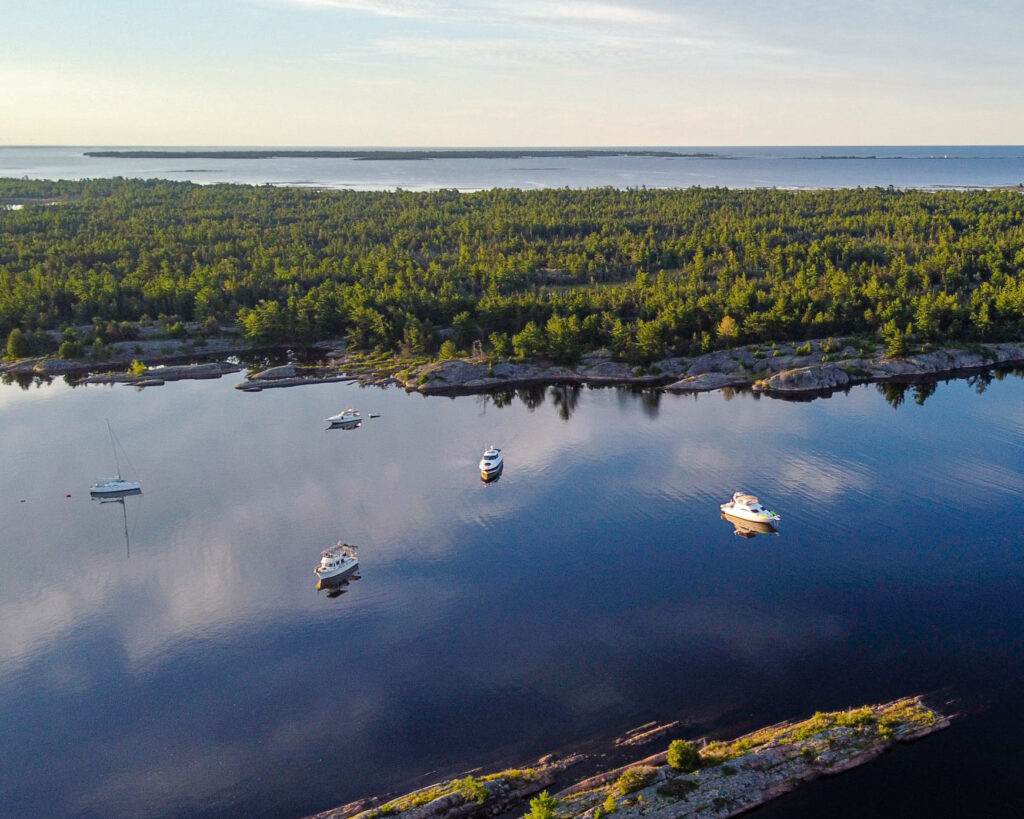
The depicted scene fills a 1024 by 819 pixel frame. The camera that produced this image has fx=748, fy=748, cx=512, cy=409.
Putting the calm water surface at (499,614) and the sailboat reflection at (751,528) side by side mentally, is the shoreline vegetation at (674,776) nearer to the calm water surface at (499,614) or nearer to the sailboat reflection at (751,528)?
the calm water surface at (499,614)

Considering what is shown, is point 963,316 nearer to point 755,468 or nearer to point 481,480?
point 755,468

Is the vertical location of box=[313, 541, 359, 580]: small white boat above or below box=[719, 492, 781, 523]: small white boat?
below

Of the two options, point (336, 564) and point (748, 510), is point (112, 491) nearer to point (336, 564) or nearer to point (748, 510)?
point (336, 564)

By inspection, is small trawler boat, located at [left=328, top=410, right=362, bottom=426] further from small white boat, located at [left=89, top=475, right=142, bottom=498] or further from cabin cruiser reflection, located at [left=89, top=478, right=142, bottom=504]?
cabin cruiser reflection, located at [left=89, top=478, right=142, bottom=504]

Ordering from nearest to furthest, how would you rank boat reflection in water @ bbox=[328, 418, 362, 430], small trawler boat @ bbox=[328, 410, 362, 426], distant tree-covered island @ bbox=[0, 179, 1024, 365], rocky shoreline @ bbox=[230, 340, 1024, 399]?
1. boat reflection in water @ bbox=[328, 418, 362, 430]
2. small trawler boat @ bbox=[328, 410, 362, 426]
3. rocky shoreline @ bbox=[230, 340, 1024, 399]
4. distant tree-covered island @ bbox=[0, 179, 1024, 365]

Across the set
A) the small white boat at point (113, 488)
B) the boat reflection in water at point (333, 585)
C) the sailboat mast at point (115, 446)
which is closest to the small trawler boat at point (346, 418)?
the small white boat at point (113, 488)

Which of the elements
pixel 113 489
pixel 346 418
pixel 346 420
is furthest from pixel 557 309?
pixel 113 489

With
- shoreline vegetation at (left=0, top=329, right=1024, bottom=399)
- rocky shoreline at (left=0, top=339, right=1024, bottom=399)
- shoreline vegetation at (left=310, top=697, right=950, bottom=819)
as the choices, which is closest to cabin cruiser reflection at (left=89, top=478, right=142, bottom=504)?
shoreline vegetation at (left=0, top=329, right=1024, bottom=399)

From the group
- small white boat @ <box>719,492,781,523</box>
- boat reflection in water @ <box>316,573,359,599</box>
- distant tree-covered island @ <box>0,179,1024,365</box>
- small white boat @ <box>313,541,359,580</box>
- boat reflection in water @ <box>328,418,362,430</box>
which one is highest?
distant tree-covered island @ <box>0,179,1024,365</box>
